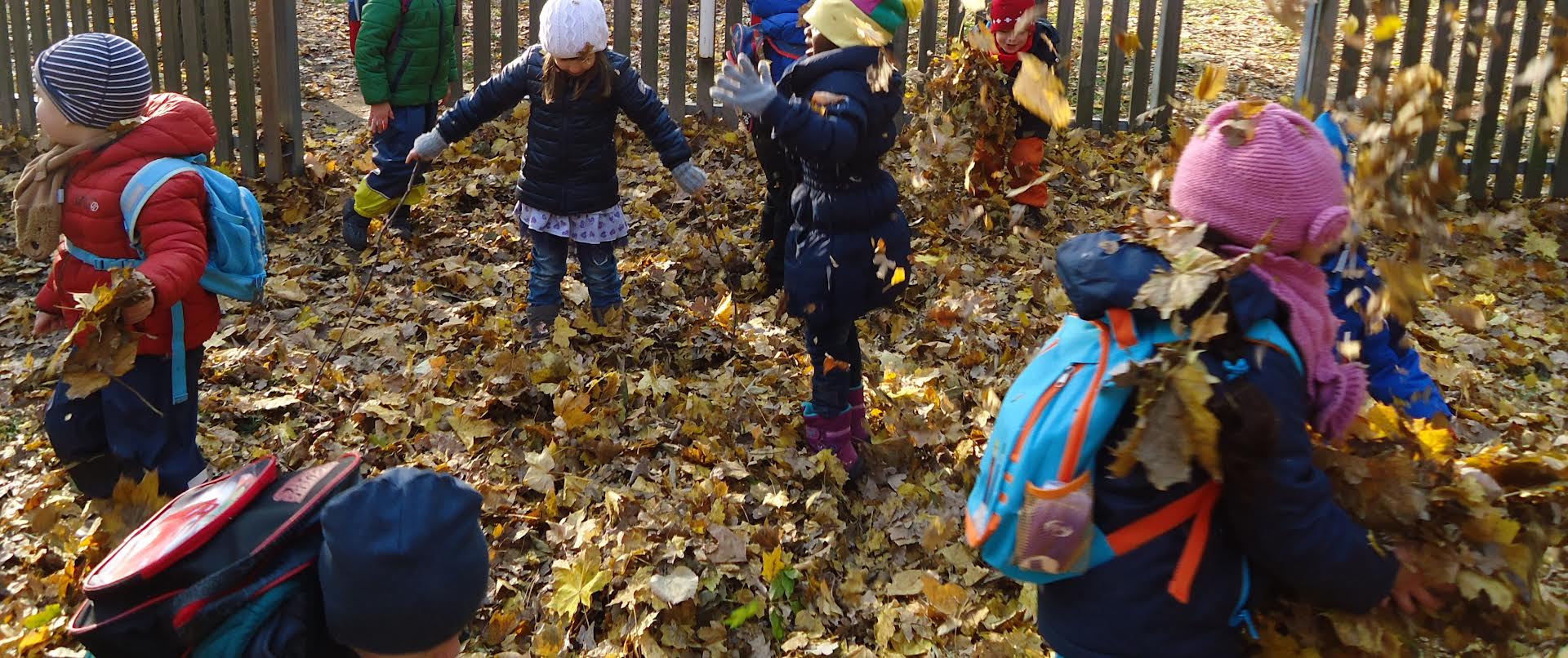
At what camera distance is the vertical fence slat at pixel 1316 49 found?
6883mm

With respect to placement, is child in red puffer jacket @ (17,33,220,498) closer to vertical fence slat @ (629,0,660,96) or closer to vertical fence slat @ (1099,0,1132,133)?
vertical fence slat @ (629,0,660,96)

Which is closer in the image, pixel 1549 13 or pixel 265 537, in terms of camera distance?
pixel 265 537

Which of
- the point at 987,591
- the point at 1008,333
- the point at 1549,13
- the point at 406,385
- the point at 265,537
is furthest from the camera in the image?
the point at 1549,13

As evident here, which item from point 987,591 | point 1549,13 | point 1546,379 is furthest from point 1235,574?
point 1549,13

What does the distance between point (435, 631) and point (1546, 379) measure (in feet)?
16.3

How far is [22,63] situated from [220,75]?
198 centimetres

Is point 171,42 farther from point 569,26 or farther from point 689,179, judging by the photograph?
point 689,179

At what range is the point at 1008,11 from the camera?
6.39 m

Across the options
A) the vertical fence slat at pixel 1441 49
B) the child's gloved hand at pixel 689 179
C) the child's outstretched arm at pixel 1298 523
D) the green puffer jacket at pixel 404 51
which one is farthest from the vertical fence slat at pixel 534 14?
the child's outstretched arm at pixel 1298 523

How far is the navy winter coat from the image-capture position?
3715 mm

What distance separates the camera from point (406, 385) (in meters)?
4.84

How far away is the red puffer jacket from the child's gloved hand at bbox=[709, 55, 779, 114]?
1594mm

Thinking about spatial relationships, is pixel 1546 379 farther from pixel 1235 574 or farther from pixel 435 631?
pixel 435 631

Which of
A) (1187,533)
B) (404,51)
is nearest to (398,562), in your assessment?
(1187,533)
